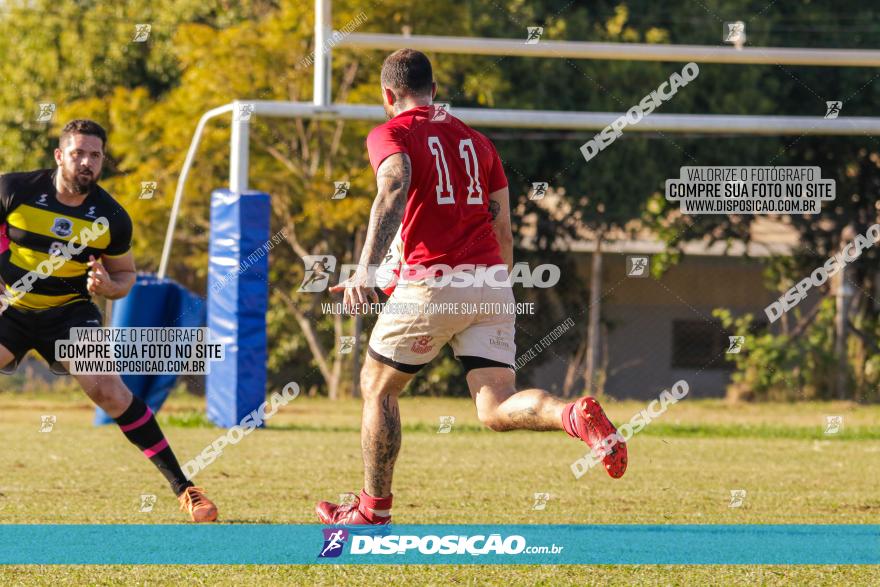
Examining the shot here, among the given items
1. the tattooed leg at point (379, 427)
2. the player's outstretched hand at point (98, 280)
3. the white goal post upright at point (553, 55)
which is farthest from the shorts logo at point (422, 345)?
the white goal post upright at point (553, 55)

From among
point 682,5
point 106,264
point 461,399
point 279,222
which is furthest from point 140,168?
point 106,264

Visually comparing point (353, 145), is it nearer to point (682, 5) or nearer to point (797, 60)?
point (682, 5)

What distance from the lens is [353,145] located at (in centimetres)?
1798

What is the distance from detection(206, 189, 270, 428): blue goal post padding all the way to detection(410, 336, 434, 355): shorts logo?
657 cm

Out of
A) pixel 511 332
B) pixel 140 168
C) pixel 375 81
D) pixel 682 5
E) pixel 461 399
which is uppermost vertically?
pixel 682 5

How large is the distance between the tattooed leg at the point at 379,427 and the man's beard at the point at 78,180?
2133 mm

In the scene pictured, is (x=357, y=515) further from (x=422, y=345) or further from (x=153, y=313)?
(x=153, y=313)

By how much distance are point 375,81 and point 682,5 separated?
5692 millimetres

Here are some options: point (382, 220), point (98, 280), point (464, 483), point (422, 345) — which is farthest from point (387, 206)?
point (464, 483)

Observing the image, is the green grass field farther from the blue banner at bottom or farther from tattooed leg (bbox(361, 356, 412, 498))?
tattooed leg (bbox(361, 356, 412, 498))

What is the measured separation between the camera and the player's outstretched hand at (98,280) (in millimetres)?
6680

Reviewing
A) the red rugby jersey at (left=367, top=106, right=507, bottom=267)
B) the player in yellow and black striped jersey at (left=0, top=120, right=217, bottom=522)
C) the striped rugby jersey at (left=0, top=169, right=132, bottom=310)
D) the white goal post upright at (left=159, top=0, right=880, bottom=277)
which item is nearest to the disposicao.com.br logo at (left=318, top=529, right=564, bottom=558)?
the red rugby jersey at (left=367, top=106, right=507, bottom=267)

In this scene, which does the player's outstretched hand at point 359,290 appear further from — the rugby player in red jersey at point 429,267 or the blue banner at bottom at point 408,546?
the blue banner at bottom at point 408,546

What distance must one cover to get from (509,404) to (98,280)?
249 centimetres
